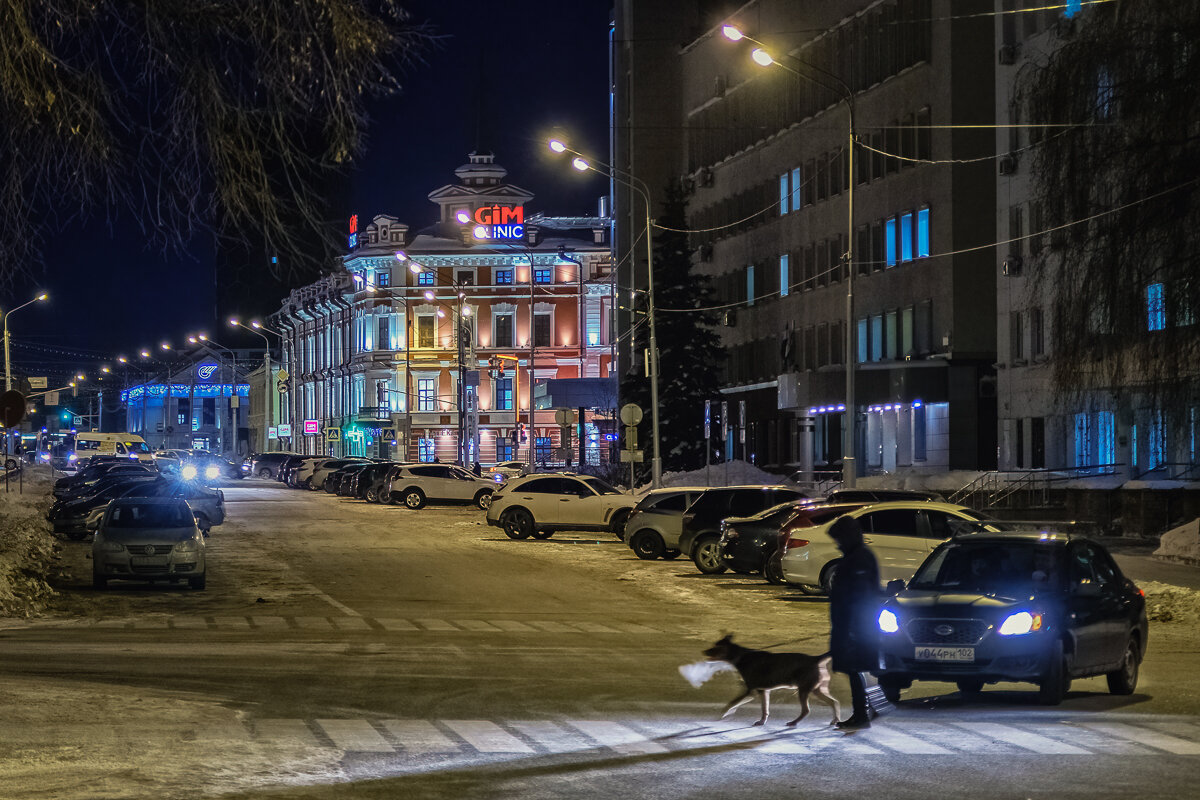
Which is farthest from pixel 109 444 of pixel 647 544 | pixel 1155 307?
pixel 1155 307

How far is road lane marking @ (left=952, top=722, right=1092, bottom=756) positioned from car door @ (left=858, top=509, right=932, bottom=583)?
1092 cm

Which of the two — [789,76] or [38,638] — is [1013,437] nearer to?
[789,76]

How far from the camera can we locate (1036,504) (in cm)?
4691

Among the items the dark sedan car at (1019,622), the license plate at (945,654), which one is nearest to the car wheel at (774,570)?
the dark sedan car at (1019,622)

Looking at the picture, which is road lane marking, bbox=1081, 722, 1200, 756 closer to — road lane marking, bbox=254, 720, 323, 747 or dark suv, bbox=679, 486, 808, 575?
road lane marking, bbox=254, 720, 323, 747

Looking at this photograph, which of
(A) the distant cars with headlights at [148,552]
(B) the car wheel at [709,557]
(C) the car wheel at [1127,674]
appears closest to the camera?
(C) the car wheel at [1127,674]

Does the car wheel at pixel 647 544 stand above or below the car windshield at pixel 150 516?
below

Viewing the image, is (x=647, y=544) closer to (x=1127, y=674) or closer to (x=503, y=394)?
(x=1127, y=674)

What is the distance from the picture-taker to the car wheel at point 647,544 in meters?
34.8

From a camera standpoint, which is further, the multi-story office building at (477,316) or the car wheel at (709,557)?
the multi-story office building at (477,316)

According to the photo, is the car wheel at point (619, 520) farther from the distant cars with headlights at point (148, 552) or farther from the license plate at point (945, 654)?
the license plate at point (945, 654)

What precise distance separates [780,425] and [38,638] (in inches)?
2306

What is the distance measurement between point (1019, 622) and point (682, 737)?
3.37 metres

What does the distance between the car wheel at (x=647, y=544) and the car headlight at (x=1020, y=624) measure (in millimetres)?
20829
